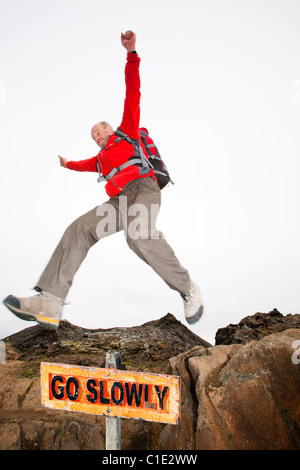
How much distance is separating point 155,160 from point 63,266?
186 centimetres

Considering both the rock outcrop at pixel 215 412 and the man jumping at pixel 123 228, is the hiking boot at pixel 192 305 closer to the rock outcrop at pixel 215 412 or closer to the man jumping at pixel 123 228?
the man jumping at pixel 123 228

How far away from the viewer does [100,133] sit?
4.98 meters

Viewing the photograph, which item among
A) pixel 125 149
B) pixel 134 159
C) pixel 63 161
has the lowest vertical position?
pixel 134 159

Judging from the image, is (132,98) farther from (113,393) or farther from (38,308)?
(113,393)

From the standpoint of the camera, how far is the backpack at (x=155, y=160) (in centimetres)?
488

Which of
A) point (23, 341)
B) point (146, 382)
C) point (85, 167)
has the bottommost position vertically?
point (23, 341)

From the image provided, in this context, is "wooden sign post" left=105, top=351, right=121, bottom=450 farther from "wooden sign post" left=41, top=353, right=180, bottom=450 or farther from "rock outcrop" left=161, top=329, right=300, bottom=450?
"rock outcrop" left=161, top=329, right=300, bottom=450

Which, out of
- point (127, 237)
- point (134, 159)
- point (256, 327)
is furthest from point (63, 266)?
point (256, 327)
